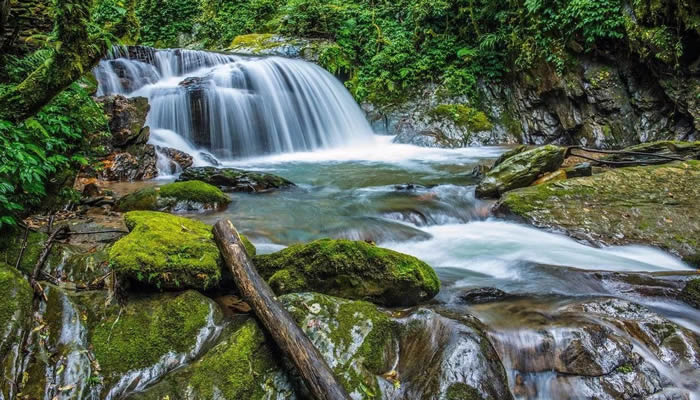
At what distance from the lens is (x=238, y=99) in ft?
37.5

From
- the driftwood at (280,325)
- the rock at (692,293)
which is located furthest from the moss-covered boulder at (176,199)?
the rock at (692,293)

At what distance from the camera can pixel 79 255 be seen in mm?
3088

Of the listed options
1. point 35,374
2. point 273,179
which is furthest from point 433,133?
point 35,374

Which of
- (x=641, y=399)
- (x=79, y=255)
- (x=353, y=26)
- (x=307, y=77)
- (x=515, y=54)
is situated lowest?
(x=641, y=399)

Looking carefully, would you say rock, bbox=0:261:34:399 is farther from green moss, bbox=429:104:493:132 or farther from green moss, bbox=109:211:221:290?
green moss, bbox=429:104:493:132

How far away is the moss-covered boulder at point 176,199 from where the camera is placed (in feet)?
17.4

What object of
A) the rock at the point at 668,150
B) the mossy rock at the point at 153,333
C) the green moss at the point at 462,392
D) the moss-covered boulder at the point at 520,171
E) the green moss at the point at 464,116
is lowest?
the green moss at the point at 462,392

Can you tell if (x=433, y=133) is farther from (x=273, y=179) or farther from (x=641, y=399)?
(x=641, y=399)

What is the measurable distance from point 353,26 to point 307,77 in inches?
178

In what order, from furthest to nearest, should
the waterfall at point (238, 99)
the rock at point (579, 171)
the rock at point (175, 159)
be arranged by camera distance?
1. the waterfall at point (238, 99)
2. the rock at point (175, 159)
3. the rock at point (579, 171)

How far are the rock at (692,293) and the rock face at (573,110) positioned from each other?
322 inches

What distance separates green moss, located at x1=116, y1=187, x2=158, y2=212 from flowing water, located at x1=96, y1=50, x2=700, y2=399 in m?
0.75

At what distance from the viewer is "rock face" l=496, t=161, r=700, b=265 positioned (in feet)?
15.1

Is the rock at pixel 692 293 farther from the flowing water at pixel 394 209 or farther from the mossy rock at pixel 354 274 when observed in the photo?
the mossy rock at pixel 354 274
